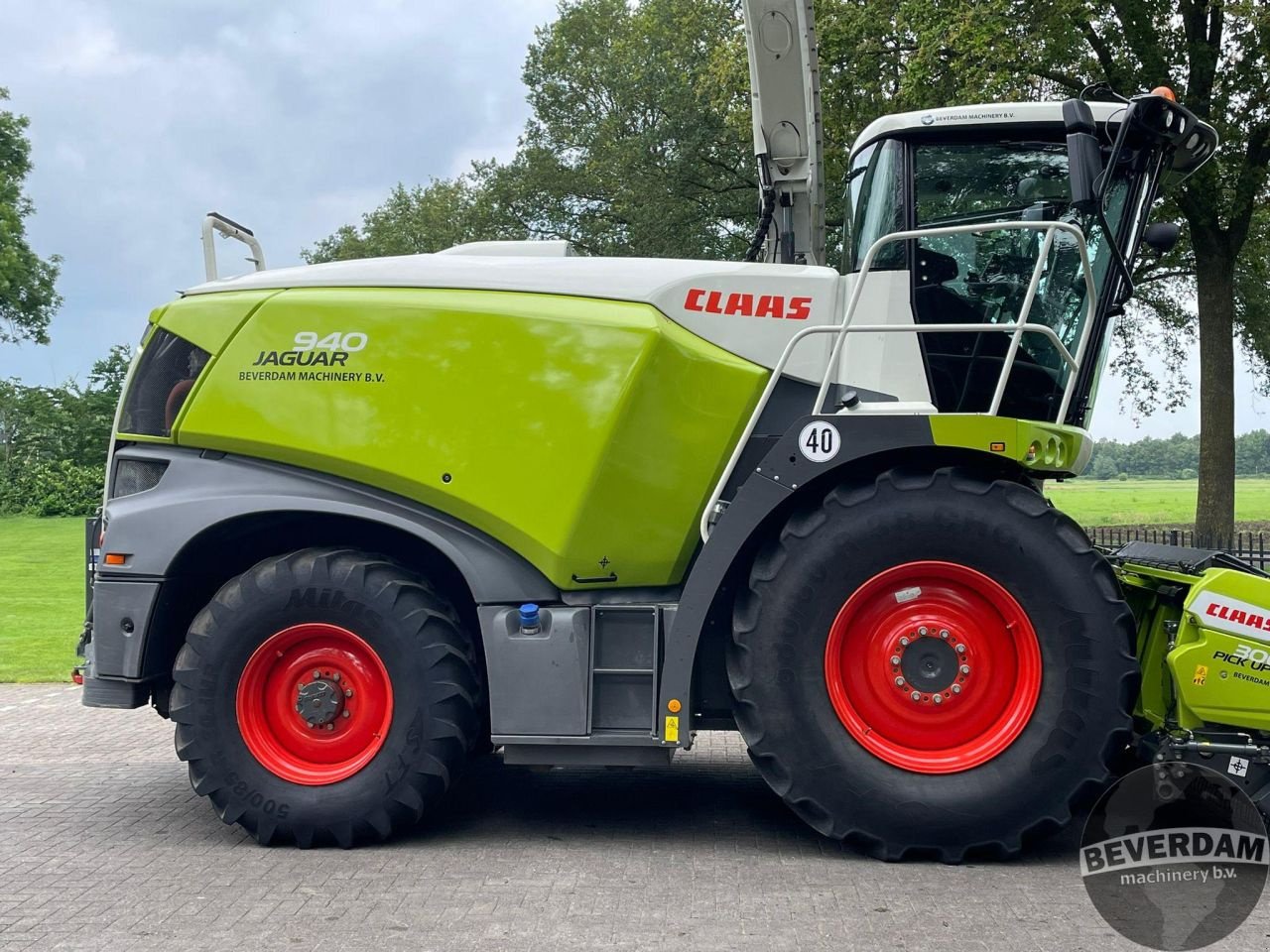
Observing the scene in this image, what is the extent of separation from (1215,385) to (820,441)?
1463cm

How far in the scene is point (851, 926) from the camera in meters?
3.91

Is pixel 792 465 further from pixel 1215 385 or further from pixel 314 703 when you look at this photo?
pixel 1215 385

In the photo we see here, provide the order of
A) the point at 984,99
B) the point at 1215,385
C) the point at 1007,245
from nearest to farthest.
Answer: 1. the point at 1007,245
2. the point at 984,99
3. the point at 1215,385

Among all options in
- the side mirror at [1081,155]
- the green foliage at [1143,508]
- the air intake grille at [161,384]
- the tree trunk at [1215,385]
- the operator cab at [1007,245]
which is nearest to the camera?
the side mirror at [1081,155]

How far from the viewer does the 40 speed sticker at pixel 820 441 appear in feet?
15.5

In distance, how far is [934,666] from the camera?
15.4 feet

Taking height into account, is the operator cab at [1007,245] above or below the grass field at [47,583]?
above

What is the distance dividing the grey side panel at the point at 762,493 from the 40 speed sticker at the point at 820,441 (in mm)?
16

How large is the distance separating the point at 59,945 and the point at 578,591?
2291 millimetres

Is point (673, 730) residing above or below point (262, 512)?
below

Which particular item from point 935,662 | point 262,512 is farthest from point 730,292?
point 262,512

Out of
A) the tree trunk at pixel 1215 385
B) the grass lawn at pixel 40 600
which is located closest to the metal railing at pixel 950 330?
the grass lawn at pixel 40 600

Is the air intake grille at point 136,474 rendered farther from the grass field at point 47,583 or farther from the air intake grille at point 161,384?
the grass field at point 47,583

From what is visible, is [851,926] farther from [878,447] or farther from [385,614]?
[385,614]
